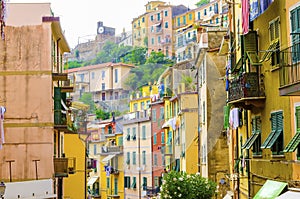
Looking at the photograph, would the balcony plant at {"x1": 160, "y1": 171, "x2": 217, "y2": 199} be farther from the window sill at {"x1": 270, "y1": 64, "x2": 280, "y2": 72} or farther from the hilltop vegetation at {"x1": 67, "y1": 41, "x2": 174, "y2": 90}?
the window sill at {"x1": 270, "y1": 64, "x2": 280, "y2": 72}

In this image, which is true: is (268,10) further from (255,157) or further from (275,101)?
(255,157)

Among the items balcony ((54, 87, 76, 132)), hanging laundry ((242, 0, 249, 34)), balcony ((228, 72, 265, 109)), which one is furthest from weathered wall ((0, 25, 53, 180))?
hanging laundry ((242, 0, 249, 34))

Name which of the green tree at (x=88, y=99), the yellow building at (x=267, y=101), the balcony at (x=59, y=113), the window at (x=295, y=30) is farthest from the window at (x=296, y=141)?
the balcony at (x=59, y=113)

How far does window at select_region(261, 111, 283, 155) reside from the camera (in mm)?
16906

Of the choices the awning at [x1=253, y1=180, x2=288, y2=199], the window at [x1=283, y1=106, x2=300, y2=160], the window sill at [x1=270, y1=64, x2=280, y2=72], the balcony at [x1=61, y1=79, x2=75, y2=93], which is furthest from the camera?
the balcony at [x1=61, y1=79, x2=75, y2=93]

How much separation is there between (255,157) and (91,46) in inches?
239

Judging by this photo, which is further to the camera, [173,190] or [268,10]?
[173,190]

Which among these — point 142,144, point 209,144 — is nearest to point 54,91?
point 209,144

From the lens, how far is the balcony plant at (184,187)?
25.9 metres

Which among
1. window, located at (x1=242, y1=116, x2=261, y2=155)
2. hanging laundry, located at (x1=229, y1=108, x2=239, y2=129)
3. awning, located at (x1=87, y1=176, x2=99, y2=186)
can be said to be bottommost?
awning, located at (x1=87, y1=176, x2=99, y2=186)

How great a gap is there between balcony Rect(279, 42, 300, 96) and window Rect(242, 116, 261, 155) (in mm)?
4560

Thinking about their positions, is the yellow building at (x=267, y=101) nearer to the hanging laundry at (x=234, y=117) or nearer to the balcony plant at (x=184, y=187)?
the hanging laundry at (x=234, y=117)

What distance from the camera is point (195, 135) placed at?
120ft

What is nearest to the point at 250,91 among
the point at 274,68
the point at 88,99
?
the point at 274,68
